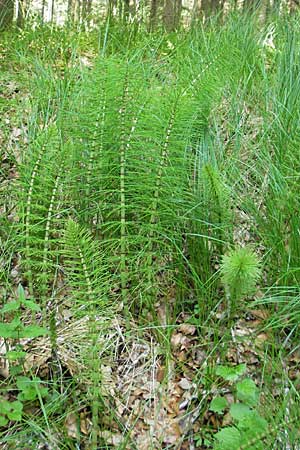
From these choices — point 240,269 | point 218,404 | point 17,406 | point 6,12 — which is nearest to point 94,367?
point 17,406

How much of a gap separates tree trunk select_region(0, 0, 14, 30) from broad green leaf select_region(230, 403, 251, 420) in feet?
12.7

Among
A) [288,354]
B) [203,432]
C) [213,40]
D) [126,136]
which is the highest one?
[213,40]

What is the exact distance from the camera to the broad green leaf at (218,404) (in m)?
2.01

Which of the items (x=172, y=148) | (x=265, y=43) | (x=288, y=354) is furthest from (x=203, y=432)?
(x=265, y=43)

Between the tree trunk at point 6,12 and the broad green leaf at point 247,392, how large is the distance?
381 cm

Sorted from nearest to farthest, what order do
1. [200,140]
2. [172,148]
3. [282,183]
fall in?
[172,148]
[282,183]
[200,140]

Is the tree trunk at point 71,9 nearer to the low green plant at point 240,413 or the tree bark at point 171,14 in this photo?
the tree bark at point 171,14

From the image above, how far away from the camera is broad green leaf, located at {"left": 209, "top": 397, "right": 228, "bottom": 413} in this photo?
2010 millimetres

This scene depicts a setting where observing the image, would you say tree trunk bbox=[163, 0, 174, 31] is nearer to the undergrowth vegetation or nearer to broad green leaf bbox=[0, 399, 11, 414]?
the undergrowth vegetation

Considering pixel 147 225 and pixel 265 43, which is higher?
pixel 265 43

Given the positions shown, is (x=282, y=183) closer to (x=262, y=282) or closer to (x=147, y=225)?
(x=262, y=282)

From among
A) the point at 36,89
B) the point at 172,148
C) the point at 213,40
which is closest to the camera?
the point at 172,148

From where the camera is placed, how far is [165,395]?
2.24 meters

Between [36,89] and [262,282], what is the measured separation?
2.14m
